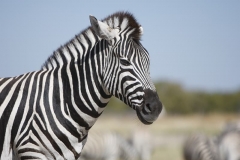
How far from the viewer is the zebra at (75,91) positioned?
543 centimetres

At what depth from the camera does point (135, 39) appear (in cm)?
564

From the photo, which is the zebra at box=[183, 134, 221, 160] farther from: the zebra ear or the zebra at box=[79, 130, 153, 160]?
the zebra ear

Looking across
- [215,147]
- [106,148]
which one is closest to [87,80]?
[215,147]

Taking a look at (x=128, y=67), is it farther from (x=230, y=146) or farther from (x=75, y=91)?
(x=230, y=146)

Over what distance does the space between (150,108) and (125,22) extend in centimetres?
109

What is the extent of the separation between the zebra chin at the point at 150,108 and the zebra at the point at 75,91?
2 cm

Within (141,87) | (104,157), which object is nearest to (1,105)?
(141,87)

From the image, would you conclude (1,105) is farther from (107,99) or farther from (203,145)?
(203,145)

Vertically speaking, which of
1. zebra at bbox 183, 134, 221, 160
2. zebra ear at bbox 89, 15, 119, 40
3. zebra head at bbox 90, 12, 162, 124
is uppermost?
zebra ear at bbox 89, 15, 119, 40

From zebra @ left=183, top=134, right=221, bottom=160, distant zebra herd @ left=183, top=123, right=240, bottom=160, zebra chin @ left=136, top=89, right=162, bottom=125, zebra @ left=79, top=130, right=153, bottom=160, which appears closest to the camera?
zebra chin @ left=136, top=89, right=162, bottom=125

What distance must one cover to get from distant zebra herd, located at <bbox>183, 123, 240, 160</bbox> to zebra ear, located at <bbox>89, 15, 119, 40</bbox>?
779 cm

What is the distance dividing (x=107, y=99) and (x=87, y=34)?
0.80 m

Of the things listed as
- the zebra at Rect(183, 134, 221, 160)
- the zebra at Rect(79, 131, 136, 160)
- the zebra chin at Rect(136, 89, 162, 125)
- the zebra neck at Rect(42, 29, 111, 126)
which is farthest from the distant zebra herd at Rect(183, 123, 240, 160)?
the zebra chin at Rect(136, 89, 162, 125)

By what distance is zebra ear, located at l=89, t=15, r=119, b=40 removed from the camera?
5.48 m
